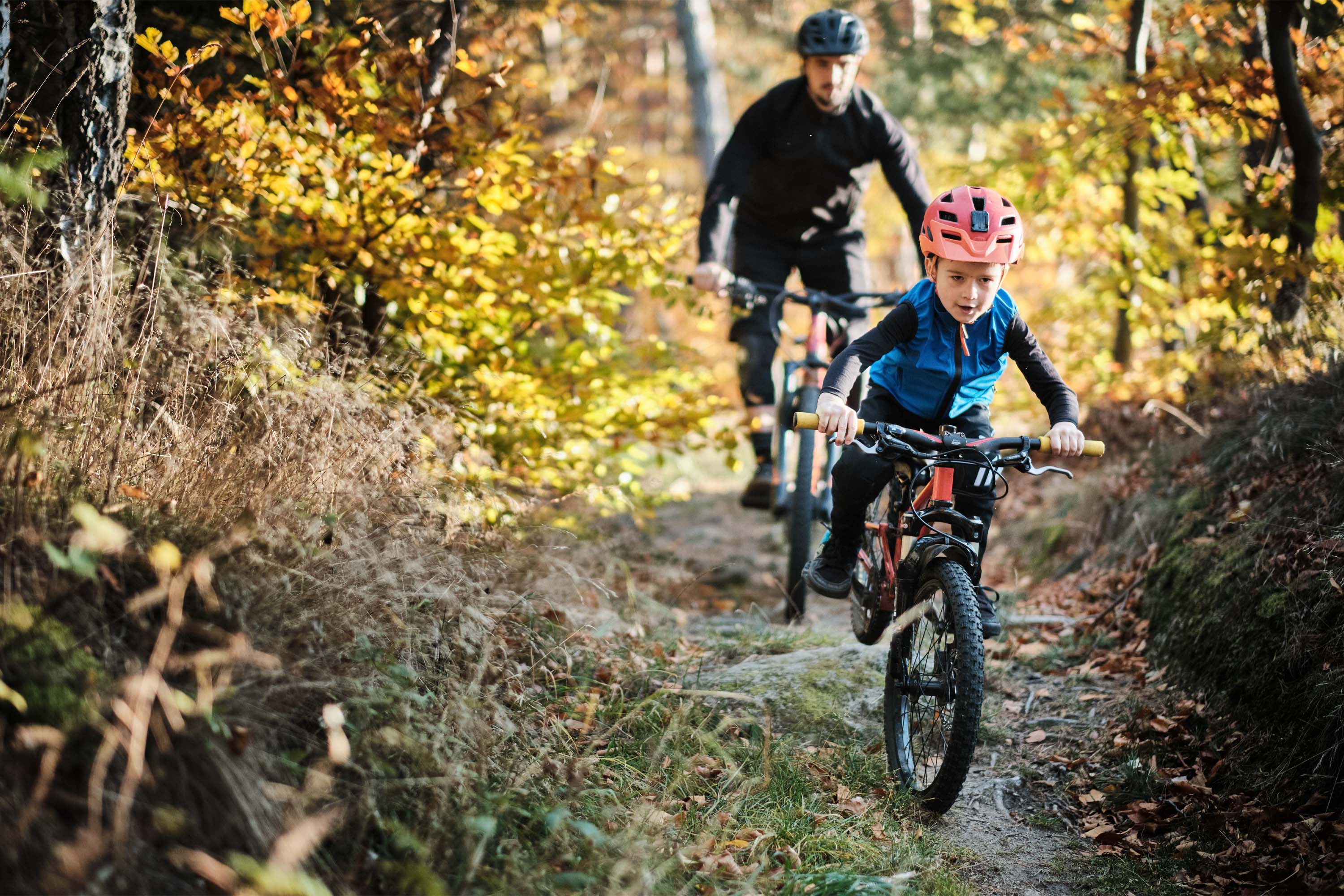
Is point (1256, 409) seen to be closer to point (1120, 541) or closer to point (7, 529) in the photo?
point (1120, 541)

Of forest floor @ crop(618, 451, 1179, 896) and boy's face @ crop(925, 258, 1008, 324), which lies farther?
boy's face @ crop(925, 258, 1008, 324)

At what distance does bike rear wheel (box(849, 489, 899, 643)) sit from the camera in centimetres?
400

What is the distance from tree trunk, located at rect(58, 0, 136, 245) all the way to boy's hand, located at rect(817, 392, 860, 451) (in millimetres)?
2615

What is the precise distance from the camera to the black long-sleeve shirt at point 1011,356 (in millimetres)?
3553

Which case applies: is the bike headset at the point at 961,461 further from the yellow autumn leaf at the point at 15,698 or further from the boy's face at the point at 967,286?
the yellow autumn leaf at the point at 15,698

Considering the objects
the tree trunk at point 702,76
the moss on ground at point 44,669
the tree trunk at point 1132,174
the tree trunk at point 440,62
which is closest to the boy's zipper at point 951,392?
the tree trunk at point 440,62

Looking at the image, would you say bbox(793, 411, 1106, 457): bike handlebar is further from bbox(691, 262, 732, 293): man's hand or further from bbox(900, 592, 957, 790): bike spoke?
bbox(691, 262, 732, 293): man's hand

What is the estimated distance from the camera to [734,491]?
1118 centimetres

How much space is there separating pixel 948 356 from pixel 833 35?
2467 mm

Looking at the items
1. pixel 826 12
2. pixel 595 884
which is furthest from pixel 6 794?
pixel 826 12

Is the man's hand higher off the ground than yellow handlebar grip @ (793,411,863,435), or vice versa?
the man's hand

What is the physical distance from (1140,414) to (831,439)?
15.2ft

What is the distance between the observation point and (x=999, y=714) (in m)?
4.41

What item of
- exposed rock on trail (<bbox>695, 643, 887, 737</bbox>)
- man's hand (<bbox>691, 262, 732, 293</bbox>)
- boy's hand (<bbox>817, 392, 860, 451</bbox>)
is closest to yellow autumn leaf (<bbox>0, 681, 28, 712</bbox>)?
boy's hand (<bbox>817, 392, 860, 451</bbox>)
